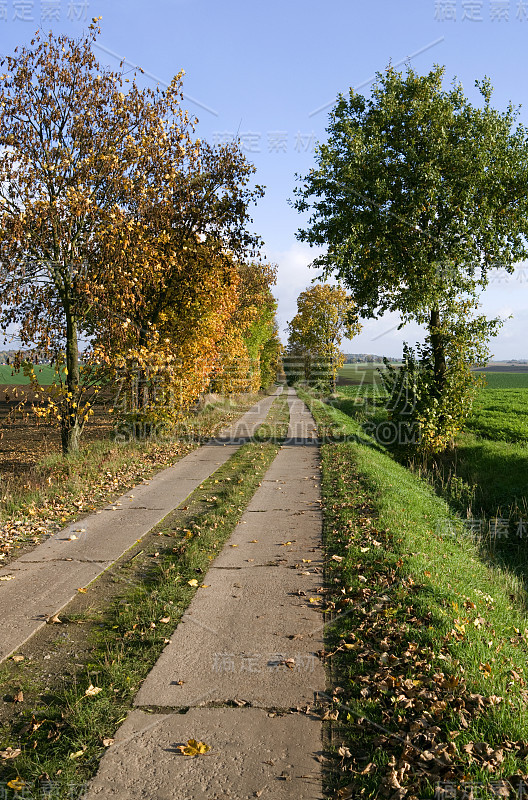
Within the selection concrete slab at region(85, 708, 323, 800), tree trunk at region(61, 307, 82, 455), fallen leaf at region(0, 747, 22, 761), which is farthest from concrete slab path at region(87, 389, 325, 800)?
tree trunk at region(61, 307, 82, 455)

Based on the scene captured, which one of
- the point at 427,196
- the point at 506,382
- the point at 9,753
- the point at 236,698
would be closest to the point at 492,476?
the point at 427,196

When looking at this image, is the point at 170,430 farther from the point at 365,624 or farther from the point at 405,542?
the point at 365,624

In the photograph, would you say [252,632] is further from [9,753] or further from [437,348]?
[437,348]

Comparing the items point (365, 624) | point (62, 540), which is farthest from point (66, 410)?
point (365, 624)

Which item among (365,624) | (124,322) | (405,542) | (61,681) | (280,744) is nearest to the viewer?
(280,744)

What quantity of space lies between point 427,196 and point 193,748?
16.8m

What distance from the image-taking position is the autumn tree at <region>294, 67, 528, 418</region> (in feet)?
Answer: 56.2

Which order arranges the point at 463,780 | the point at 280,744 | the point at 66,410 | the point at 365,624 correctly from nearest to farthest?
the point at 463,780 < the point at 280,744 < the point at 365,624 < the point at 66,410

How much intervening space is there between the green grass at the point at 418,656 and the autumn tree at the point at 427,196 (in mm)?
11022

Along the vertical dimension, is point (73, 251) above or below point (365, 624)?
above

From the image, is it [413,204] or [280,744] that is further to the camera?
[413,204]

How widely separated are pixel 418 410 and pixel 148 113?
11.2 metres

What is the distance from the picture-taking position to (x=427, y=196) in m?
17.0

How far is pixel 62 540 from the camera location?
7922 mm
